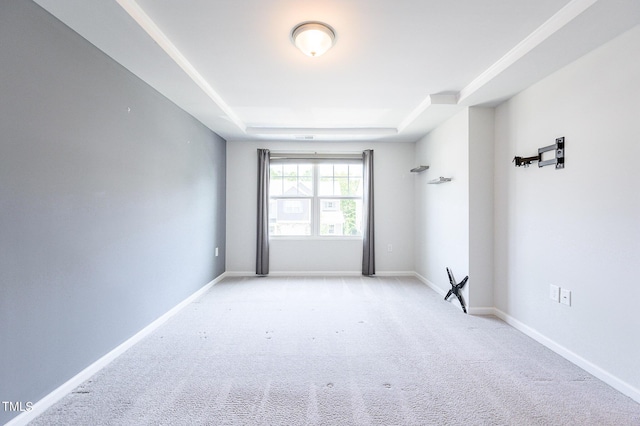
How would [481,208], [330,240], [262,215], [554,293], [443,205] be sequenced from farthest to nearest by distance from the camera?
[330,240] → [262,215] → [443,205] → [481,208] → [554,293]

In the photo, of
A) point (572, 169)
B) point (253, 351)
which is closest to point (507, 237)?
point (572, 169)

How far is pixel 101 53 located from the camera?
207 centimetres

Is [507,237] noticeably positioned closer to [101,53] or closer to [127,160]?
[127,160]

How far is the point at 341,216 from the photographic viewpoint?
197 inches

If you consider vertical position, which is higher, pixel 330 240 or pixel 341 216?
pixel 341 216

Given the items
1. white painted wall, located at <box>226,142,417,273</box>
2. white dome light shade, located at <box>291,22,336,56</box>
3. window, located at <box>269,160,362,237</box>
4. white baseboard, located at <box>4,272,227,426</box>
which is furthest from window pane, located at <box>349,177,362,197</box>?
white baseboard, located at <box>4,272,227,426</box>

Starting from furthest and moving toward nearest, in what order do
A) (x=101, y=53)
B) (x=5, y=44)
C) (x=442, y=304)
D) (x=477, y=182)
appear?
(x=442, y=304)
(x=477, y=182)
(x=101, y=53)
(x=5, y=44)

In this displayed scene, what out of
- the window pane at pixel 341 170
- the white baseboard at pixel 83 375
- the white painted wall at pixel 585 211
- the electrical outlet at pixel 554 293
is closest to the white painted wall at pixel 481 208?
the white painted wall at pixel 585 211

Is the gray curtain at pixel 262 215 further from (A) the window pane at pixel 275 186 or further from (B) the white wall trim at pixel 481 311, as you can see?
(B) the white wall trim at pixel 481 311

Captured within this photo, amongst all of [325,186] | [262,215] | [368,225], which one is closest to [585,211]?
[368,225]

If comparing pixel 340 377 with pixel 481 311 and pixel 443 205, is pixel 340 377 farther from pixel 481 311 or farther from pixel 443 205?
pixel 443 205

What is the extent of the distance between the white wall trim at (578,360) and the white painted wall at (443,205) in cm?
55

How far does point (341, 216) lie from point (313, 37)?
3.34 metres

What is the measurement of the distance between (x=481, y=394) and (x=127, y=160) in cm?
307
